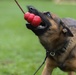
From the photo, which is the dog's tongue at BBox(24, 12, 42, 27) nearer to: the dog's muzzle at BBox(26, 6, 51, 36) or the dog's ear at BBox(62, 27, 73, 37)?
the dog's muzzle at BBox(26, 6, 51, 36)

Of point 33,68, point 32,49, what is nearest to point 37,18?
point 33,68

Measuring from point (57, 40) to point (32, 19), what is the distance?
0.67 m

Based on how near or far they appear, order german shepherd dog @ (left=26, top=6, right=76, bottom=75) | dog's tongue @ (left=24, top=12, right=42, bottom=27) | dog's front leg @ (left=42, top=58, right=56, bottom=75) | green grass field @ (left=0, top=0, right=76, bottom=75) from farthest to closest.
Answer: green grass field @ (left=0, top=0, right=76, bottom=75) → dog's front leg @ (left=42, top=58, right=56, bottom=75) → german shepherd dog @ (left=26, top=6, right=76, bottom=75) → dog's tongue @ (left=24, top=12, right=42, bottom=27)

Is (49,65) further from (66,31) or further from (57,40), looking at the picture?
(66,31)

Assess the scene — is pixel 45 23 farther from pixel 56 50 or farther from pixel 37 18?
pixel 56 50

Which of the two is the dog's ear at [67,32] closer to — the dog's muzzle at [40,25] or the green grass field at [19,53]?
the dog's muzzle at [40,25]

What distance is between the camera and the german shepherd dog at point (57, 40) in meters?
5.47

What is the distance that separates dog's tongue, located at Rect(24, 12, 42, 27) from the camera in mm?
5305

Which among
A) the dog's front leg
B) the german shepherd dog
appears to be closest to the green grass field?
the dog's front leg

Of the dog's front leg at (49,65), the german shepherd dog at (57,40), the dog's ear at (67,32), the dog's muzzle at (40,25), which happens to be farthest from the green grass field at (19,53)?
the dog's muzzle at (40,25)

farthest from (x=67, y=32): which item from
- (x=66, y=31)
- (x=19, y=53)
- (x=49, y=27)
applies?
(x=19, y=53)

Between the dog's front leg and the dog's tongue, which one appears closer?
the dog's tongue

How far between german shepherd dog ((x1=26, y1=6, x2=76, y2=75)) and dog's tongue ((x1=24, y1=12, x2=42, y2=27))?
52 mm

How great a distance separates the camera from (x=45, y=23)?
5453 millimetres
